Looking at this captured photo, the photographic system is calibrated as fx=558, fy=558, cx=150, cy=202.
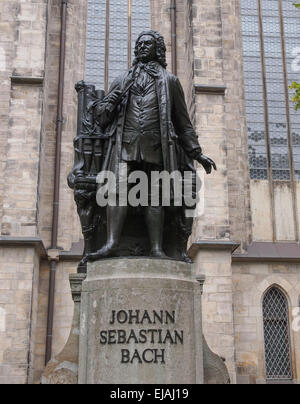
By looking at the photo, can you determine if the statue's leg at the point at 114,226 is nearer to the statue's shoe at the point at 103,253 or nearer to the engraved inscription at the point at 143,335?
the statue's shoe at the point at 103,253

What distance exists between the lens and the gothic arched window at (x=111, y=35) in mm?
16203

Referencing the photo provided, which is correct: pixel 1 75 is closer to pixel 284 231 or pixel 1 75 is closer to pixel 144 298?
pixel 284 231

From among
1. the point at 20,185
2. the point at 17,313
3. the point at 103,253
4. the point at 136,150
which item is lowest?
the point at 103,253

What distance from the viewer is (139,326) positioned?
4230mm

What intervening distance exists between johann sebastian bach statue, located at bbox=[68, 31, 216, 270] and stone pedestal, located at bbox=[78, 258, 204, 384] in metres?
0.37

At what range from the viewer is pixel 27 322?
40.0ft

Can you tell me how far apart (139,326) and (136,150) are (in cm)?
155

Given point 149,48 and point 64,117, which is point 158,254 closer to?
point 149,48

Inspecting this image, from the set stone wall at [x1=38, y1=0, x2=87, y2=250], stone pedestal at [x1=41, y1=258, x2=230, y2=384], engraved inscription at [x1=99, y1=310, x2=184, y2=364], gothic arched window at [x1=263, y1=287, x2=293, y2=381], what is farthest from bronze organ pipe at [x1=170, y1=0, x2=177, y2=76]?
engraved inscription at [x1=99, y1=310, x2=184, y2=364]

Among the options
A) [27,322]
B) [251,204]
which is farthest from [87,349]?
[251,204]

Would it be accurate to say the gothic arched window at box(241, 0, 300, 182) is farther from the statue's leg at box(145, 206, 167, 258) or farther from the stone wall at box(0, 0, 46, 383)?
the statue's leg at box(145, 206, 167, 258)

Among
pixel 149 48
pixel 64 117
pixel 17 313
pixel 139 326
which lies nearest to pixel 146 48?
pixel 149 48

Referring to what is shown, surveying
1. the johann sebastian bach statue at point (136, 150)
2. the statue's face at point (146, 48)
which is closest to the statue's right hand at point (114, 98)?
the johann sebastian bach statue at point (136, 150)

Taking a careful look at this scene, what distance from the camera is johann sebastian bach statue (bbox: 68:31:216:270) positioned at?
16.1 ft
